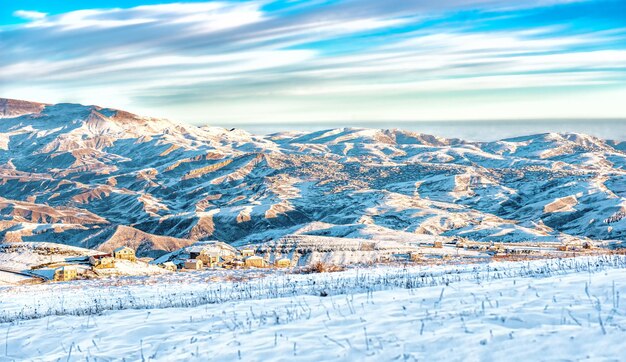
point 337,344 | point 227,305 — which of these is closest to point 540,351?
point 337,344

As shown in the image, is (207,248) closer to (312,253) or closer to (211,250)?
(211,250)

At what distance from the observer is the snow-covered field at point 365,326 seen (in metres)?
9.97

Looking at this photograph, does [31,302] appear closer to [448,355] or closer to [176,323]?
[176,323]

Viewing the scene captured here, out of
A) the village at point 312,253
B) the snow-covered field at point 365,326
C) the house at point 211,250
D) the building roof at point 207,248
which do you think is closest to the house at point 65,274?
the village at point 312,253

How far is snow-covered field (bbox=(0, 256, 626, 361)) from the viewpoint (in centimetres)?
997

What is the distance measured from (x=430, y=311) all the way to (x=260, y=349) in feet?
12.4

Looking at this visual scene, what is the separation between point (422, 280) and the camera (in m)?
20.3

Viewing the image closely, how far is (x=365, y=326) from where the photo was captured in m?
11.9

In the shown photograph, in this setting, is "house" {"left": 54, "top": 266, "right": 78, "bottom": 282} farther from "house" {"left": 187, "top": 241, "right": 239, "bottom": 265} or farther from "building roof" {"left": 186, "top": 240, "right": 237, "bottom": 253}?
"building roof" {"left": 186, "top": 240, "right": 237, "bottom": 253}

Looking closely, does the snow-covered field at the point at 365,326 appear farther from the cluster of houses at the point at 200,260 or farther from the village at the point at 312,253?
the village at the point at 312,253

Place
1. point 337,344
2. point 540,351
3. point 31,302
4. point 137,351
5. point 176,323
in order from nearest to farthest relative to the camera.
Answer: point 540,351 < point 337,344 < point 137,351 < point 176,323 < point 31,302

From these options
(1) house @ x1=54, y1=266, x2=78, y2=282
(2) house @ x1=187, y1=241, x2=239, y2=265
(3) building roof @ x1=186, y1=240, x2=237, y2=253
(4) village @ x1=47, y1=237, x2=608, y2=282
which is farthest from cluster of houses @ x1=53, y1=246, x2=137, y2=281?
(3) building roof @ x1=186, y1=240, x2=237, y2=253

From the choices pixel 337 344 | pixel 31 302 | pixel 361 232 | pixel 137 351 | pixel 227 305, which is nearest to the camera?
pixel 337 344

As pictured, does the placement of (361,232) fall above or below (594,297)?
below
